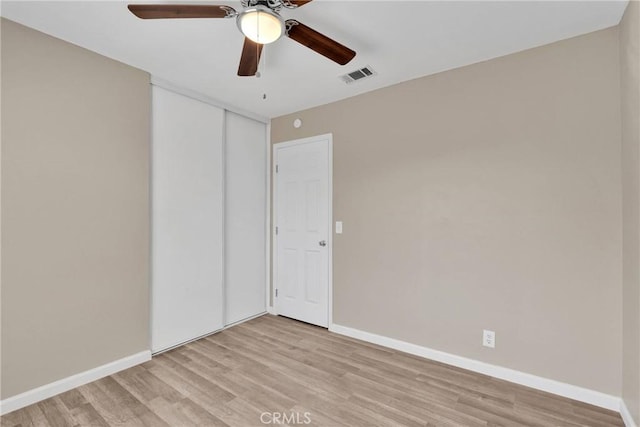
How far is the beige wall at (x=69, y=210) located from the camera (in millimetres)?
1949

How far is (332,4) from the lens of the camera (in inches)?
70.4

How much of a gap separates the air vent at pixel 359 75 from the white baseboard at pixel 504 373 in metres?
2.47

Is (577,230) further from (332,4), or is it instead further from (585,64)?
(332,4)

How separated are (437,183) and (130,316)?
288 cm

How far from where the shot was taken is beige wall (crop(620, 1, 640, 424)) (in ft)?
5.32

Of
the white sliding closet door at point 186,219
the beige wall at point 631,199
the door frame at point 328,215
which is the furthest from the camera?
the door frame at point 328,215

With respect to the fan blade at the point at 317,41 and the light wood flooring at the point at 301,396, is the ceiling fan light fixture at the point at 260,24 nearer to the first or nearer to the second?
the fan blade at the point at 317,41

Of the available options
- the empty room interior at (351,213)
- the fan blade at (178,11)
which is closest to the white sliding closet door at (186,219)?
the empty room interior at (351,213)

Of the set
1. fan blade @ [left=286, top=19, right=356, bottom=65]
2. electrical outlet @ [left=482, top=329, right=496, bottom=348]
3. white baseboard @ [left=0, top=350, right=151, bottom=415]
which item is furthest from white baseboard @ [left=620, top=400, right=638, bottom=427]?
white baseboard @ [left=0, top=350, right=151, bottom=415]

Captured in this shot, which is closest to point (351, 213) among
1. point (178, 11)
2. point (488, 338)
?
point (488, 338)

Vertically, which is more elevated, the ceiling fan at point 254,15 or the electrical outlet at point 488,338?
the ceiling fan at point 254,15

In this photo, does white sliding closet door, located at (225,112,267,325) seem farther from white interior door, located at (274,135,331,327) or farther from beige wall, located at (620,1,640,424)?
beige wall, located at (620,1,640,424)

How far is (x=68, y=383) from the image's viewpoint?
2.14 meters

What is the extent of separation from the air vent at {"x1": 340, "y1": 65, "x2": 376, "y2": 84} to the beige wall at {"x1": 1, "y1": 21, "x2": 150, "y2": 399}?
178cm
